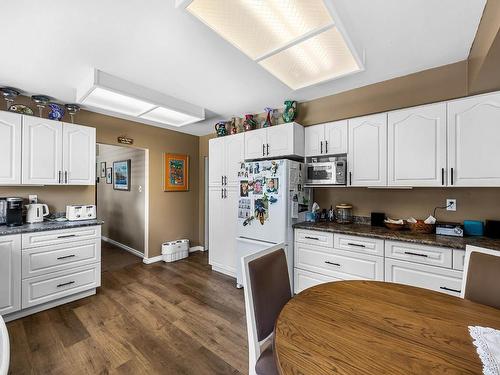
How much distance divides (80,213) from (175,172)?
172cm

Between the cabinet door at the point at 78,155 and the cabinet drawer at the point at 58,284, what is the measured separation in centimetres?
108

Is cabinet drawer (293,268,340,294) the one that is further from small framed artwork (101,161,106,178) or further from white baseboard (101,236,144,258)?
small framed artwork (101,161,106,178)

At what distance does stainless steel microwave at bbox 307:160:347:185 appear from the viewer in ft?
8.50

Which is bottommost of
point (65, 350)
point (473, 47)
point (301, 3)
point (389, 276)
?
point (65, 350)

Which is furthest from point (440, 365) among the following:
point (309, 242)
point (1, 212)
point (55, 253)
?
point (1, 212)

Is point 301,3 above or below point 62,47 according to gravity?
below

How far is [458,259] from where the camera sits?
1807 mm

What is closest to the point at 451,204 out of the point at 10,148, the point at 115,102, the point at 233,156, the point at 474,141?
the point at 474,141

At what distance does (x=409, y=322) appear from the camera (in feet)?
3.06

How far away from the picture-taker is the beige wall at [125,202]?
164 inches

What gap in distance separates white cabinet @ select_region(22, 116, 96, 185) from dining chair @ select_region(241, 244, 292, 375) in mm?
2792

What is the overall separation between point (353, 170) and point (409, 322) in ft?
6.19

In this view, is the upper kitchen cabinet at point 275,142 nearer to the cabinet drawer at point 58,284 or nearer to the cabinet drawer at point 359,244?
the cabinet drawer at point 359,244

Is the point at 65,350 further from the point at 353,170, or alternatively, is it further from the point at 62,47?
the point at 353,170
